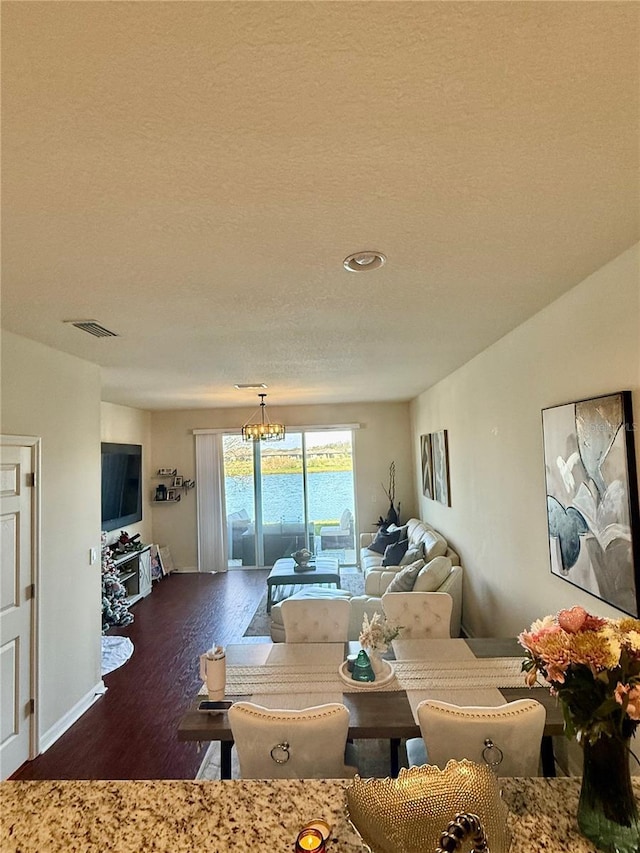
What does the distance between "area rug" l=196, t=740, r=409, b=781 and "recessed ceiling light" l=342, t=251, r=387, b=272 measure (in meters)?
2.77

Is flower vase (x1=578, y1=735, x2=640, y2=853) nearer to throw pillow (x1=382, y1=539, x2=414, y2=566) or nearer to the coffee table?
the coffee table

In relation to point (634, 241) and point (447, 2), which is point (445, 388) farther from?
point (447, 2)

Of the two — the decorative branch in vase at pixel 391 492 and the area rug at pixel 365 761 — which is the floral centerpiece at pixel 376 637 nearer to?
the area rug at pixel 365 761

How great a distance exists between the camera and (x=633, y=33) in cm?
93

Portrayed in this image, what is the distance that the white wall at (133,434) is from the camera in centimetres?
624

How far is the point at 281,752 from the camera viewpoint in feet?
5.60

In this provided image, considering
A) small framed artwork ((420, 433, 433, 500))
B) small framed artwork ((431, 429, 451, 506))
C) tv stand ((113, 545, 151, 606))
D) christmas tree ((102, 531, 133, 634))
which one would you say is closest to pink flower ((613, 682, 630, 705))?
small framed artwork ((431, 429, 451, 506))

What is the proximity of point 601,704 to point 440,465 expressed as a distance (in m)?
4.36

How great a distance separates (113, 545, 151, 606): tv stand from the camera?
236 inches

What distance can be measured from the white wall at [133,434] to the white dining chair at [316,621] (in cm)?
408

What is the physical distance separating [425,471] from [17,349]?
5.04m

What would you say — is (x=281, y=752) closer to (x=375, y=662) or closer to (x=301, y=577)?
(x=375, y=662)

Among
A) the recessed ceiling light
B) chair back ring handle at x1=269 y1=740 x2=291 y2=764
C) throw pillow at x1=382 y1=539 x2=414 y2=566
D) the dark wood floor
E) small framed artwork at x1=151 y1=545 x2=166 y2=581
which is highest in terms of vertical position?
the recessed ceiling light

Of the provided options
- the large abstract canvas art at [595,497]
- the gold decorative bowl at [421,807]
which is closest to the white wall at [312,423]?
the large abstract canvas art at [595,497]
